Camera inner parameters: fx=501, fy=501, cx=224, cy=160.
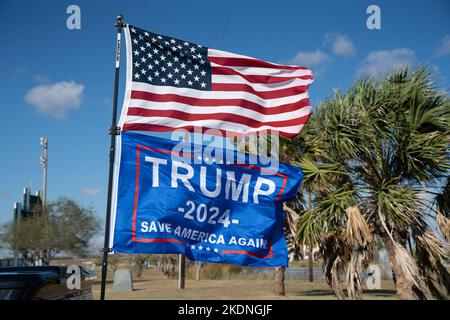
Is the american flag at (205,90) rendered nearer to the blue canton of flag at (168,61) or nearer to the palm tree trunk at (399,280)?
the blue canton of flag at (168,61)

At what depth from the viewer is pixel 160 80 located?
674 cm

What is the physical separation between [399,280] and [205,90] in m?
6.80

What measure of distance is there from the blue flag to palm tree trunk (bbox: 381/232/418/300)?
518 cm

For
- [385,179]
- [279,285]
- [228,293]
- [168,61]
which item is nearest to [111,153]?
[168,61]

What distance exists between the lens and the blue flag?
5.89m

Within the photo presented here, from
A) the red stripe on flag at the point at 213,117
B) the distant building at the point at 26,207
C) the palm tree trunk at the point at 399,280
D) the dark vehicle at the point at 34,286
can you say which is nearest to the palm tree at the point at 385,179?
the palm tree trunk at the point at 399,280

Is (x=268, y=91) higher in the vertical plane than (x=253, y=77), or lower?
lower

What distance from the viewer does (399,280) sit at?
436 inches

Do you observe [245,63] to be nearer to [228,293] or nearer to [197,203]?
[197,203]

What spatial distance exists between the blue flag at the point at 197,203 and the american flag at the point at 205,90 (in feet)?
1.62

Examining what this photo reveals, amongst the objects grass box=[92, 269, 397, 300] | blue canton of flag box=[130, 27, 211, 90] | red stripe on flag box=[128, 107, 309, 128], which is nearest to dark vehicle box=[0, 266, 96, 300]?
red stripe on flag box=[128, 107, 309, 128]

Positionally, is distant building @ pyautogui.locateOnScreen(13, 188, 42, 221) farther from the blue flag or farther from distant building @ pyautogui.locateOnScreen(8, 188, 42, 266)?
the blue flag

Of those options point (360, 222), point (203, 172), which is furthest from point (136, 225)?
point (360, 222)
